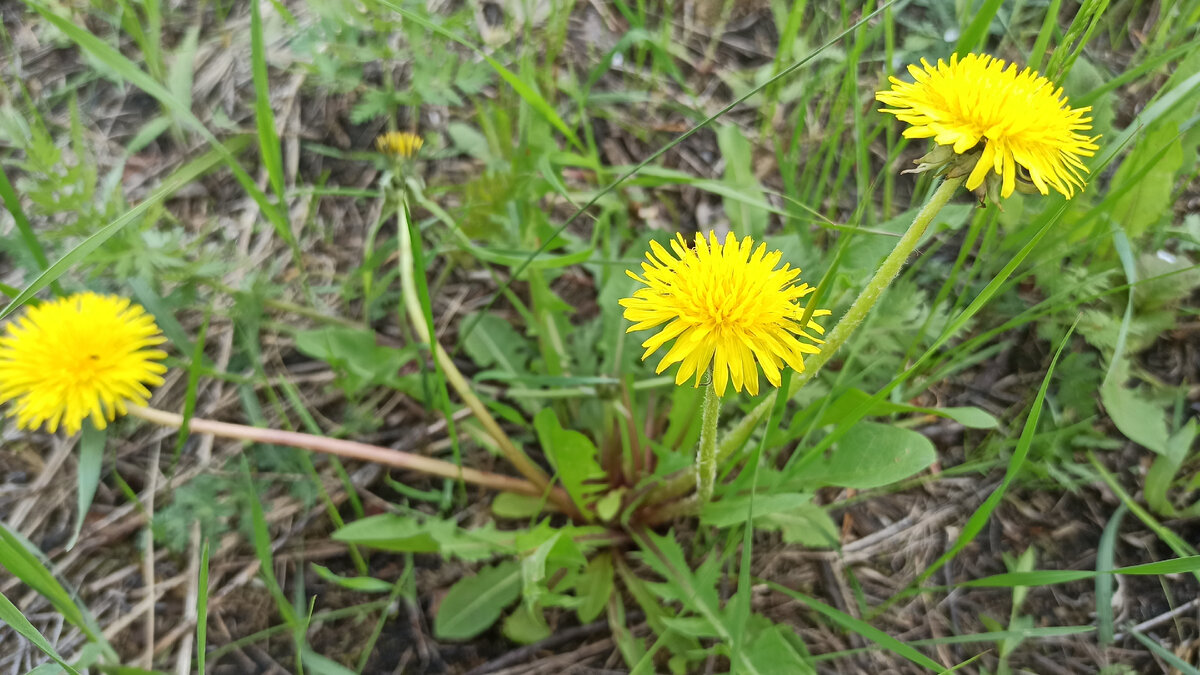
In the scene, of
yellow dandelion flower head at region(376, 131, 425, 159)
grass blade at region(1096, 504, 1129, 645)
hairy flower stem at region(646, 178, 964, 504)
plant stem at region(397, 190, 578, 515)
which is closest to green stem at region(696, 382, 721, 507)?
hairy flower stem at region(646, 178, 964, 504)

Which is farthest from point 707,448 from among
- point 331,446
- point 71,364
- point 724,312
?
point 71,364

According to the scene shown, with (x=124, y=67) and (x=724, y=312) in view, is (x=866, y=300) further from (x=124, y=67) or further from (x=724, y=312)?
(x=124, y=67)

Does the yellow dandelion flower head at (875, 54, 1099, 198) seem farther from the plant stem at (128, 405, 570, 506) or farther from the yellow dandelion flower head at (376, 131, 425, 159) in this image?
the yellow dandelion flower head at (376, 131, 425, 159)

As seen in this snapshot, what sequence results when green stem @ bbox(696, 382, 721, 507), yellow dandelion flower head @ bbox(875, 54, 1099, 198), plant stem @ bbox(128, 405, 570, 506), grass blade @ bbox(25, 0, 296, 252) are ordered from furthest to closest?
plant stem @ bbox(128, 405, 570, 506) < grass blade @ bbox(25, 0, 296, 252) < green stem @ bbox(696, 382, 721, 507) < yellow dandelion flower head @ bbox(875, 54, 1099, 198)

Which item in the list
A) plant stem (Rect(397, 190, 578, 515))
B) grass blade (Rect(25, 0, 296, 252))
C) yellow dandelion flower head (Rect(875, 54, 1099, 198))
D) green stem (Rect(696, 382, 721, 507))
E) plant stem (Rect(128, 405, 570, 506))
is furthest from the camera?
plant stem (Rect(397, 190, 578, 515))

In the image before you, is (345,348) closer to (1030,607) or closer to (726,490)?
(726,490)

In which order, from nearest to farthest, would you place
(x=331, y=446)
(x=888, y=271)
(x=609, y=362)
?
(x=888, y=271) < (x=331, y=446) < (x=609, y=362)

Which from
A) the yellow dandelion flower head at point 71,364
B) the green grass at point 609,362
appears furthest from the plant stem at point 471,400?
the yellow dandelion flower head at point 71,364

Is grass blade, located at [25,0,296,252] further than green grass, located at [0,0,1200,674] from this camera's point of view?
No
